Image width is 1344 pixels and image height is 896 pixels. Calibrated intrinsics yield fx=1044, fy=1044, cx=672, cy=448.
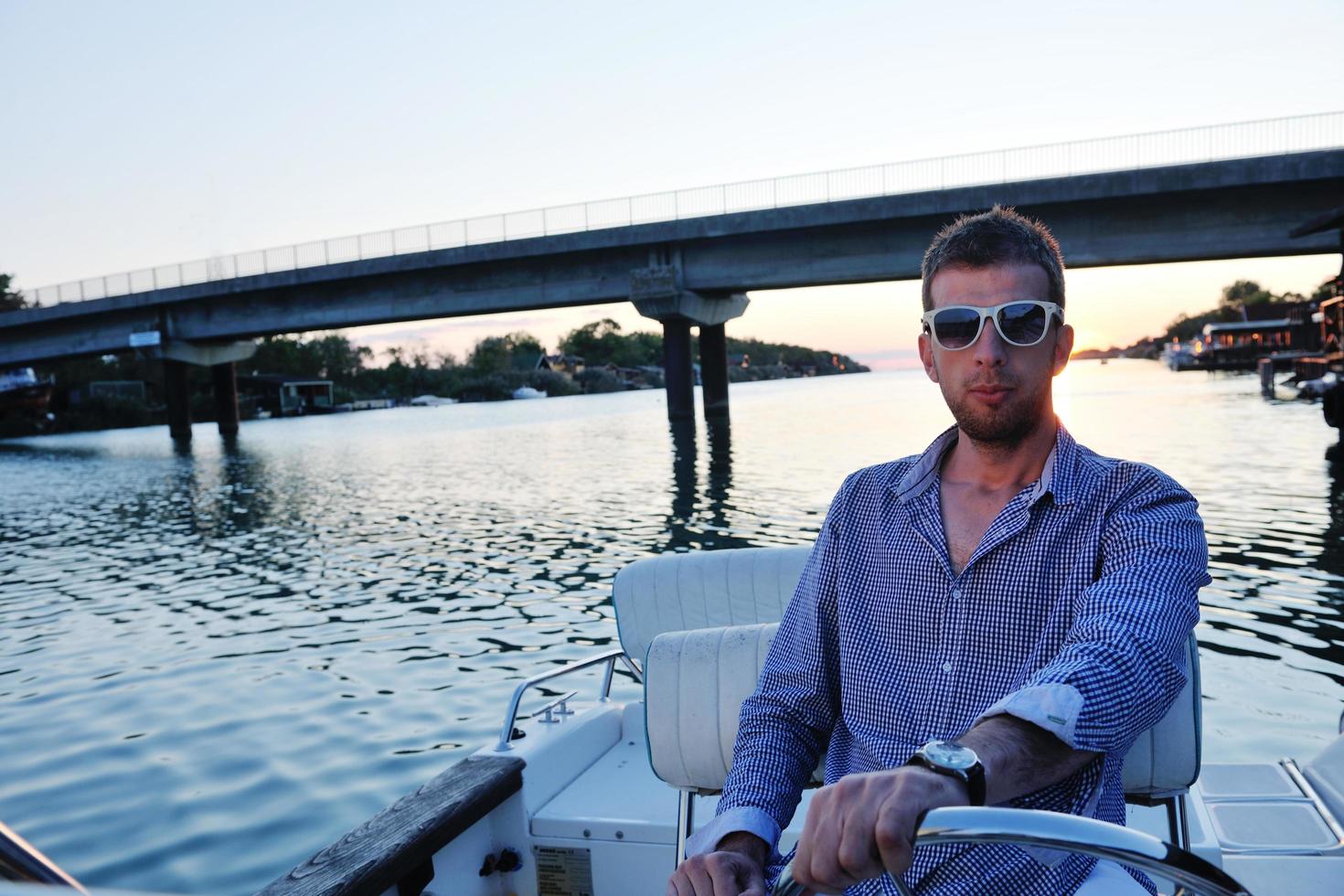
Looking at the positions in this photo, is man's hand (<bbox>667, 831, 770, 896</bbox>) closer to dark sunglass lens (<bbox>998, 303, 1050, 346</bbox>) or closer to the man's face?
the man's face

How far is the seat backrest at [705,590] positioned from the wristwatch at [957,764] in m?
2.87

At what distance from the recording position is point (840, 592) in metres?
2.44

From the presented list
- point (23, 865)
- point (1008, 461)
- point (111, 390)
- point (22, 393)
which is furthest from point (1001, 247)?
point (111, 390)

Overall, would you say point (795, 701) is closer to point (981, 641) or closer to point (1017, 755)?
point (981, 641)

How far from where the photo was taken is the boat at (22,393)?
72.4 m

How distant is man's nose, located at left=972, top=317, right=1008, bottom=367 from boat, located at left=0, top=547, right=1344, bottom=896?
838 millimetres

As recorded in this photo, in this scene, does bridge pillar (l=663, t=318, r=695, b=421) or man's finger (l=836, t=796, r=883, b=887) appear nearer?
man's finger (l=836, t=796, r=883, b=887)

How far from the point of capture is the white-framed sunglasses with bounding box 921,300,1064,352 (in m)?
2.25

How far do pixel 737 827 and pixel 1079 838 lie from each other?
40.0 inches

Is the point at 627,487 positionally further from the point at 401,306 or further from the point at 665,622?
the point at 401,306

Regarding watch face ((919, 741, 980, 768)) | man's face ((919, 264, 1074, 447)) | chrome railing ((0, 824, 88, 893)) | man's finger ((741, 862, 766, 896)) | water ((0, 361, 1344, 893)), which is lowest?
water ((0, 361, 1344, 893))

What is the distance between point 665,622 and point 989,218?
9.55 ft

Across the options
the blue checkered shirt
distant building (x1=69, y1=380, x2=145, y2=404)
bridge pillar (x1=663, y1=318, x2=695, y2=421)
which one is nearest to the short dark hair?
the blue checkered shirt

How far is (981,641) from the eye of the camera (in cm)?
220
